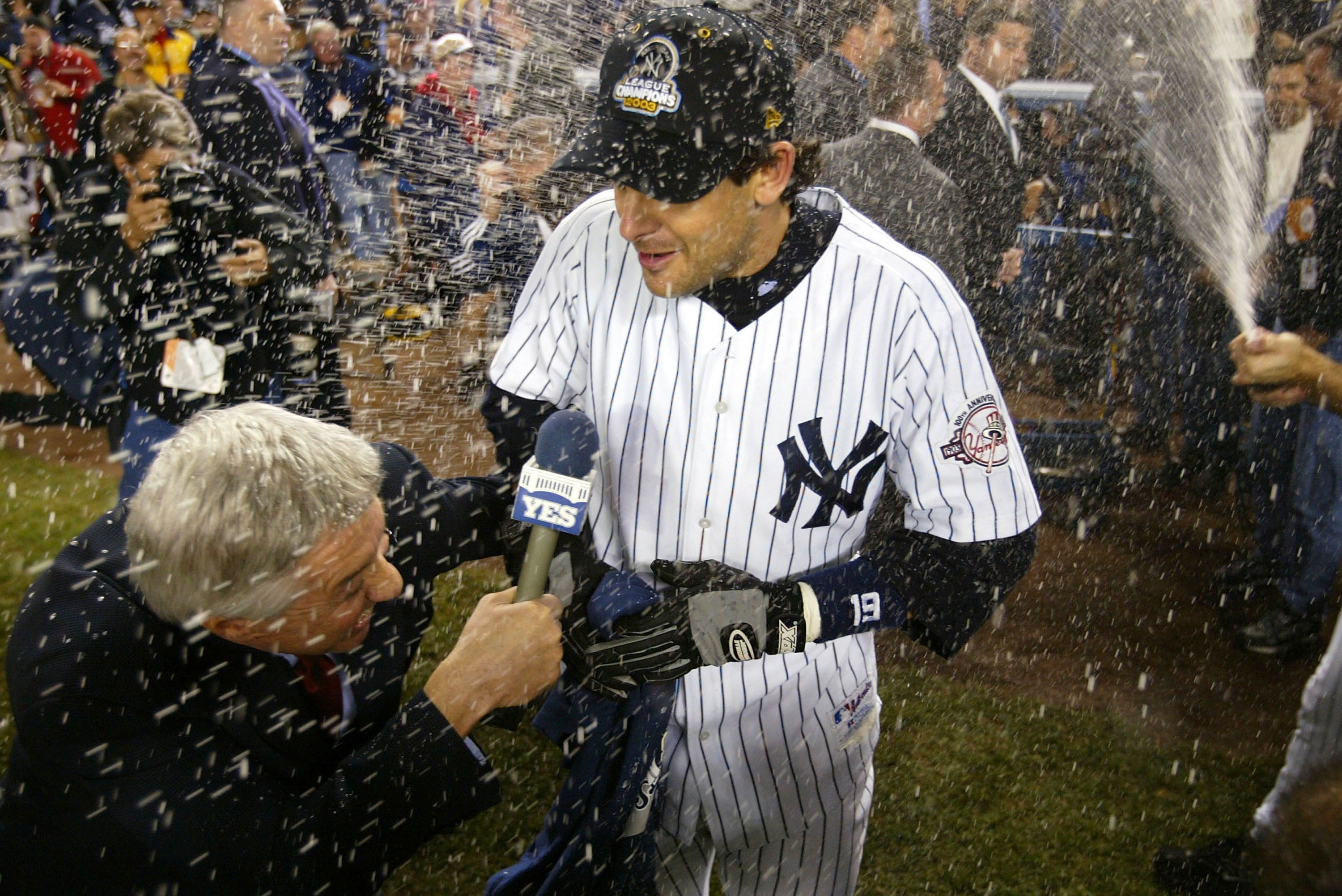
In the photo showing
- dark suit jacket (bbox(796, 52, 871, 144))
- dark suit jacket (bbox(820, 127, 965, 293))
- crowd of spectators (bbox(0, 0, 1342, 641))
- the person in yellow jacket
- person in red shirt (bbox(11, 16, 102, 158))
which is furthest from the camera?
person in red shirt (bbox(11, 16, 102, 158))

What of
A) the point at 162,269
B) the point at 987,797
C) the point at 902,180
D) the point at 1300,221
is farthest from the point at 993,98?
the point at 162,269

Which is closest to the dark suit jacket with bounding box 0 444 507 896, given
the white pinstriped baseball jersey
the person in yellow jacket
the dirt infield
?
the white pinstriped baseball jersey

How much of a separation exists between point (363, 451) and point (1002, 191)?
4.00 meters

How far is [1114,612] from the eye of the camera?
5.00 meters

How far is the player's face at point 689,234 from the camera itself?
192 cm

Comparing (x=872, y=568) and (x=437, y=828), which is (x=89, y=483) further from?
(x=872, y=568)

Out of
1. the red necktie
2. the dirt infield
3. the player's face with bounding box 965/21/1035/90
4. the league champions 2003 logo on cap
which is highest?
the player's face with bounding box 965/21/1035/90

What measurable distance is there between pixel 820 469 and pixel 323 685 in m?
1.08

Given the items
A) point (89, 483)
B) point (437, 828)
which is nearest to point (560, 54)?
point (89, 483)

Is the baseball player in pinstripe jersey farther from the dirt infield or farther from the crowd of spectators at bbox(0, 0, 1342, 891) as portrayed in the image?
the dirt infield

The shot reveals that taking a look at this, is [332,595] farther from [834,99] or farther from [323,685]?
Answer: [834,99]

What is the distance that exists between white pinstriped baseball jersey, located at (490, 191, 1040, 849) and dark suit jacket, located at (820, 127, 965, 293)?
1977mm

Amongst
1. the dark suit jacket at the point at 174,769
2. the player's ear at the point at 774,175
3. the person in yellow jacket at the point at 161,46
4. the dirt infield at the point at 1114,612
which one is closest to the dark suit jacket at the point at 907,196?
the dirt infield at the point at 1114,612

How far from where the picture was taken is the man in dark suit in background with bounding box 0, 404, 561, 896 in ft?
5.50
